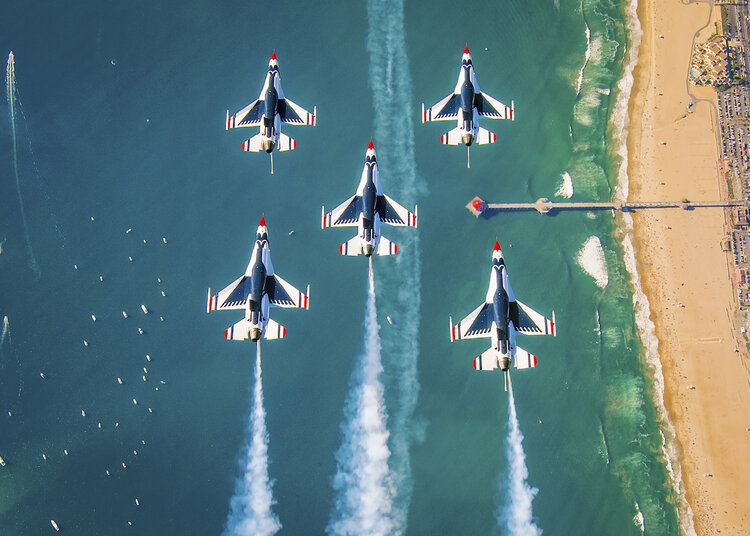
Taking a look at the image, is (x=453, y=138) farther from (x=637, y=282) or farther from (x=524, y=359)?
(x=637, y=282)

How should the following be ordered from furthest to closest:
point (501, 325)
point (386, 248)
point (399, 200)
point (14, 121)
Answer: point (14, 121) < point (399, 200) < point (386, 248) < point (501, 325)

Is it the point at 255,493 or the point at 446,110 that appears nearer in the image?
the point at 255,493

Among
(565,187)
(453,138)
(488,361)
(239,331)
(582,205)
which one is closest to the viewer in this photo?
(488,361)

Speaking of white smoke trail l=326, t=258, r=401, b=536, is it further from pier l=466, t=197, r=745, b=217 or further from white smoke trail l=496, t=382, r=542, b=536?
pier l=466, t=197, r=745, b=217

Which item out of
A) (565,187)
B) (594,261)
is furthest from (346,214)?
(594,261)

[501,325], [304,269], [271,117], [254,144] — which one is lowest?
[501,325]

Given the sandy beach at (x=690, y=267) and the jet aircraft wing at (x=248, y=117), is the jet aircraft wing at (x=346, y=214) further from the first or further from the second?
the sandy beach at (x=690, y=267)

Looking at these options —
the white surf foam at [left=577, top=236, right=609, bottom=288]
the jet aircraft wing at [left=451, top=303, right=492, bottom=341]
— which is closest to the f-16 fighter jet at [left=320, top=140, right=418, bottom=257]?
the jet aircraft wing at [left=451, top=303, right=492, bottom=341]
